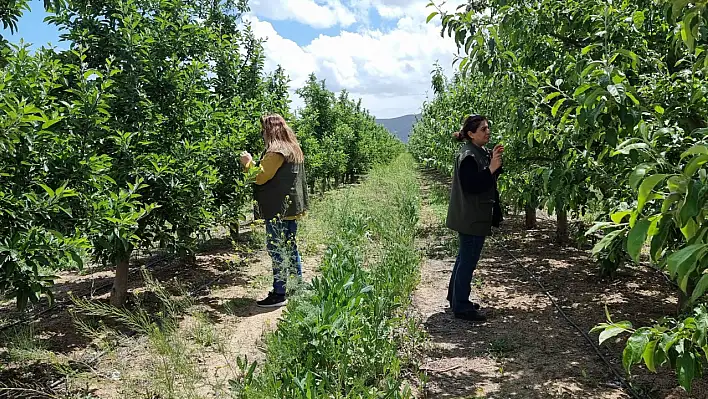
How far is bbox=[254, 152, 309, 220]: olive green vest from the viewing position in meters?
5.22

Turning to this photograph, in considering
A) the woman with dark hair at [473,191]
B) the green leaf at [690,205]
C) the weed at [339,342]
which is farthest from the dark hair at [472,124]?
the green leaf at [690,205]

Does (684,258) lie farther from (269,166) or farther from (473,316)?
(269,166)

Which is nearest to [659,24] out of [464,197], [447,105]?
[464,197]

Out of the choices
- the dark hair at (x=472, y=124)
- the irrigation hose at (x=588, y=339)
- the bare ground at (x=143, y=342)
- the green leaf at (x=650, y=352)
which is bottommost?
the irrigation hose at (x=588, y=339)

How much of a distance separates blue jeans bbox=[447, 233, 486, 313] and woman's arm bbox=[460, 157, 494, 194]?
45 centimetres

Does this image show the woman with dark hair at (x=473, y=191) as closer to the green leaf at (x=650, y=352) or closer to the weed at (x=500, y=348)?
the weed at (x=500, y=348)

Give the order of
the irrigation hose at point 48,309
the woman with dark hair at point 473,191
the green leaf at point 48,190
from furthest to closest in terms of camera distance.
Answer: the irrigation hose at point 48,309, the woman with dark hair at point 473,191, the green leaf at point 48,190

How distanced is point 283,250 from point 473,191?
1.74 metres

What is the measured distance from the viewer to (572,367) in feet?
13.0

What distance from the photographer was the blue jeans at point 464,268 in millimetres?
4797

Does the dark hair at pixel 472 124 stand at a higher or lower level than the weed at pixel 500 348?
higher

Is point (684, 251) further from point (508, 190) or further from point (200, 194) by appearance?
point (508, 190)

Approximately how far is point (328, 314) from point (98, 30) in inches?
137

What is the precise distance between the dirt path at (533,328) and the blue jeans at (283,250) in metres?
1.38
